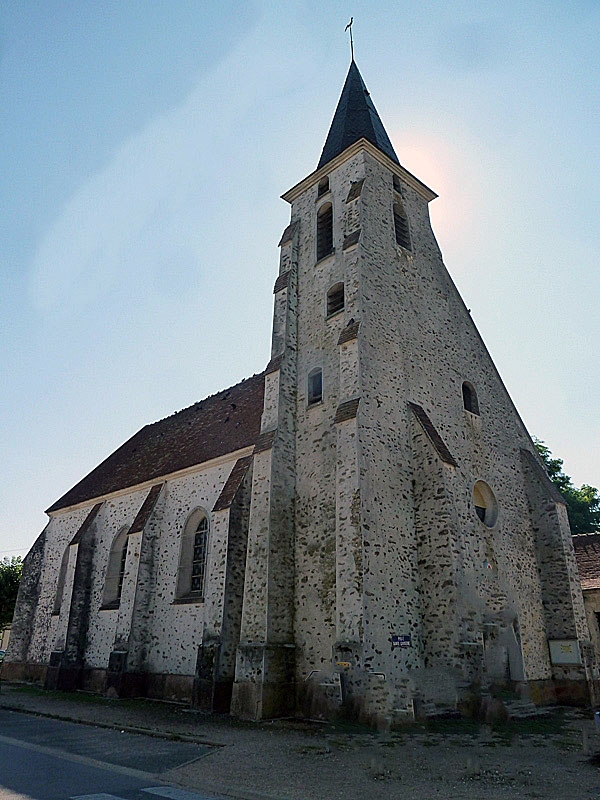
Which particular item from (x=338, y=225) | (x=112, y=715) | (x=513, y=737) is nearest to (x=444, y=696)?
(x=513, y=737)

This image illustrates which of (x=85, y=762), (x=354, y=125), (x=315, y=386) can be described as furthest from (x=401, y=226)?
(x=85, y=762)

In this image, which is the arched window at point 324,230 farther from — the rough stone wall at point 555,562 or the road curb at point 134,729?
the road curb at point 134,729

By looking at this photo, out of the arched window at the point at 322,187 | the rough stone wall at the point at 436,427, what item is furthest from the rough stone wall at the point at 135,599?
the arched window at the point at 322,187

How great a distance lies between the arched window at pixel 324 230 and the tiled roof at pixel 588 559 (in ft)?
47.7

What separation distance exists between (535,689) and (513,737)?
542cm

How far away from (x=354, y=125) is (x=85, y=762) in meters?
21.8

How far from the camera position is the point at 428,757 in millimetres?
9617

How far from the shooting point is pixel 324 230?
20.7 meters

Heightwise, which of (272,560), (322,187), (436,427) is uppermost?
(322,187)

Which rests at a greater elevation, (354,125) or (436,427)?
(354,125)

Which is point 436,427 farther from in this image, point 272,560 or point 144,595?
point 144,595

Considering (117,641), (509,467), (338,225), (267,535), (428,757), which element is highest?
(338,225)

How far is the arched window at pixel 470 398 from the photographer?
19.9m

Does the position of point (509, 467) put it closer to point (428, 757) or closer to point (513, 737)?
point (513, 737)
